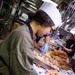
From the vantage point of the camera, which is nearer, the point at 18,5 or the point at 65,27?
the point at 18,5

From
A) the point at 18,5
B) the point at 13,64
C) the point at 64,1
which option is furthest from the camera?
the point at 64,1

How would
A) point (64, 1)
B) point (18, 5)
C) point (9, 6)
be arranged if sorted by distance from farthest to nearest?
point (64, 1) < point (18, 5) < point (9, 6)

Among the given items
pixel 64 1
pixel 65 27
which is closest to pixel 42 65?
pixel 64 1

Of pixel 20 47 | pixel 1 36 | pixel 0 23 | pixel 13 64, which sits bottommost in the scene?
pixel 1 36

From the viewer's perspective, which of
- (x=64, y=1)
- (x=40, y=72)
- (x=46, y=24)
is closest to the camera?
(x=46, y=24)

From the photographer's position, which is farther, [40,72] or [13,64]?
[40,72]

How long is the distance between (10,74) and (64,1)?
4.71 metres

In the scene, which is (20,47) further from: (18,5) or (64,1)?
(64,1)

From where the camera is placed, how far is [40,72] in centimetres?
222

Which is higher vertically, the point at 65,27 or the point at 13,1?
the point at 13,1

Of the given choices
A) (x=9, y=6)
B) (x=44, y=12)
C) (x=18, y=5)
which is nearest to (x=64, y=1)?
(x=18, y=5)

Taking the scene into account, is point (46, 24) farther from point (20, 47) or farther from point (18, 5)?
point (18, 5)

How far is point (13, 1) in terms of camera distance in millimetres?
4598

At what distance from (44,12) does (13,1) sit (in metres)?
3.19
